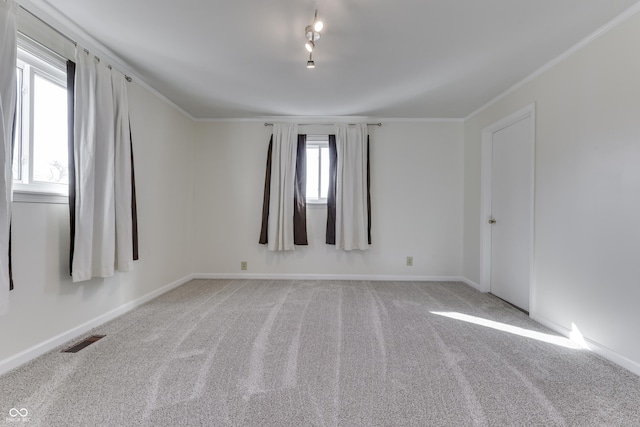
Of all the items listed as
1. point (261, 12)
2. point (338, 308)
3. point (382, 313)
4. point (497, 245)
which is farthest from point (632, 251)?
point (261, 12)

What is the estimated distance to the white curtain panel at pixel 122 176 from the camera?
2.32 metres

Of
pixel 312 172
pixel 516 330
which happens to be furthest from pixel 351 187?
pixel 516 330

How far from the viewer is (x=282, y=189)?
3762 millimetres

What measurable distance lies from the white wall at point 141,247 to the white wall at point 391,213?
70cm

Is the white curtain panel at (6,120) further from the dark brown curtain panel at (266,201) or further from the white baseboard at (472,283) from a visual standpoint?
the white baseboard at (472,283)

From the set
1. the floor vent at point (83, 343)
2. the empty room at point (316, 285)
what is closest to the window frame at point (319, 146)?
the empty room at point (316, 285)

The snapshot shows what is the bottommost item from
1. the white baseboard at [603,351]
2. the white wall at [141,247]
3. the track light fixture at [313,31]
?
the white baseboard at [603,351]

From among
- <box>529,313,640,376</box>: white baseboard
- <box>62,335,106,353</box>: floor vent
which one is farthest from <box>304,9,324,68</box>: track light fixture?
<box>529,313,640,376</box>: white baseboard

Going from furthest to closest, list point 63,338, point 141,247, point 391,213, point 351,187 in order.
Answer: point 391,213, point 351,187, point 141,247, point 63,338

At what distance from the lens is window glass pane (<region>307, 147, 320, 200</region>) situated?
13.0 ft

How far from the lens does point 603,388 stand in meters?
1.52

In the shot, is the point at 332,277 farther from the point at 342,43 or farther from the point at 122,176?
the point at 342,43

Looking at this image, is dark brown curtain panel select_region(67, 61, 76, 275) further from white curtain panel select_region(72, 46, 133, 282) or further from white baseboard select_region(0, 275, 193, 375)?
white baseboard select_region(0, 275, 193, 375)

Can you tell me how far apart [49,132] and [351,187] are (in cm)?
299
